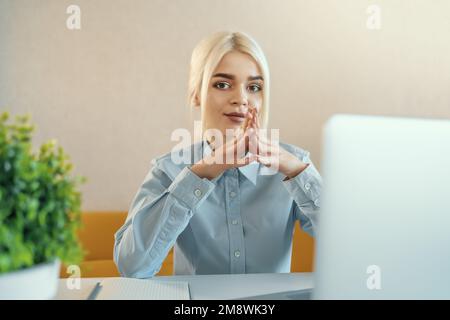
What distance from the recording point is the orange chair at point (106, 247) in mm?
2391

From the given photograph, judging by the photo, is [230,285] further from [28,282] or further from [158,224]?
[28,282]

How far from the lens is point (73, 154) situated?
2826 mm

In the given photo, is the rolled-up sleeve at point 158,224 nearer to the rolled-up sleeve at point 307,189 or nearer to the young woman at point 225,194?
the young woman at point 225,194

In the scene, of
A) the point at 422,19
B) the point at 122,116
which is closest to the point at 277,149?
the point at 122,116

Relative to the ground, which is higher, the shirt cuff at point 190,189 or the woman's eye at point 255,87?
the woman's eye at point 255,87

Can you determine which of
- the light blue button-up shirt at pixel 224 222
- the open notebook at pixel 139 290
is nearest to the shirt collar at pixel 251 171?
the light blue button-up shirt at pixel 224 222

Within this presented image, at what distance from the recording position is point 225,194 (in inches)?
56.0

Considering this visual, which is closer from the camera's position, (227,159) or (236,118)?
(227,159)

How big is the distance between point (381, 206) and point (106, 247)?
2179 millimetres

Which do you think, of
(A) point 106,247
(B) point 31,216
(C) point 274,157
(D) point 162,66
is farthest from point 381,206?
(D) point 162,66

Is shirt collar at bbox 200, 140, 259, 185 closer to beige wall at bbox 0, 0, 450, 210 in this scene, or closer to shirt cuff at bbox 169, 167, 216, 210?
shirt cuff at bbox 169, 167, 216, 210

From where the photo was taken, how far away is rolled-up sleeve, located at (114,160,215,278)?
117 cm

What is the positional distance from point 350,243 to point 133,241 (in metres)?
0.71

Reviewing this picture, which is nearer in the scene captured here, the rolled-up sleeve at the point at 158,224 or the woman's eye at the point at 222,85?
the rolled-up sleeve at the point at 158,224
